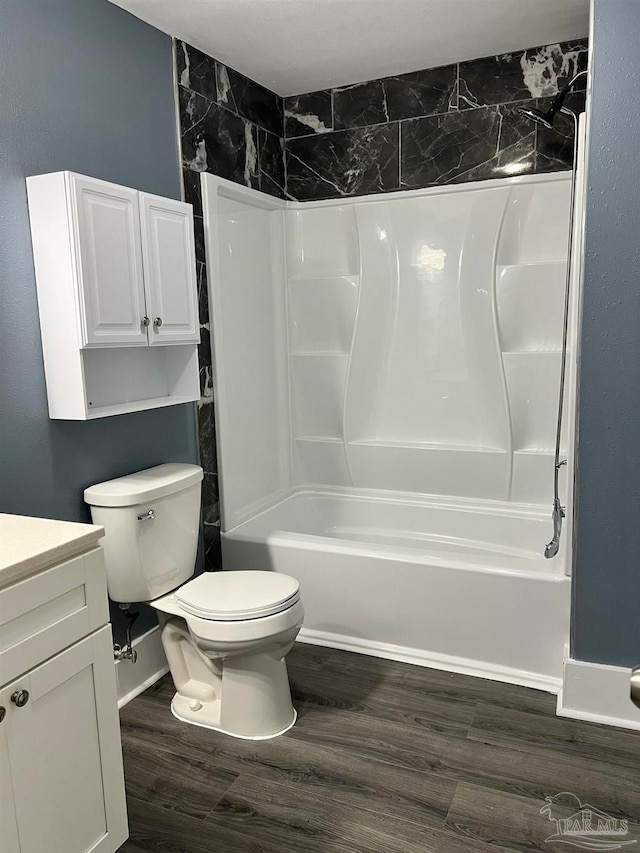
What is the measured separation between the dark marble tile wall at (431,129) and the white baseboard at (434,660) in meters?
2.13

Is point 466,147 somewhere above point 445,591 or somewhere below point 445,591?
above

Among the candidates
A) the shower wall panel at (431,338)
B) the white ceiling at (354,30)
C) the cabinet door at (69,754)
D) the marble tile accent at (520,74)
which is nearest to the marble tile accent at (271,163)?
the shower wall panel at (431,338)

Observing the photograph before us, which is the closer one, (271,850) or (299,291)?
(271,850)

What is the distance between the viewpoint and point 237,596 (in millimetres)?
2291

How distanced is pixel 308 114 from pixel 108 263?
175 centimetres

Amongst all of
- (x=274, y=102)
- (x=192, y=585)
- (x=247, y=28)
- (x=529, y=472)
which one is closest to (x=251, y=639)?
(x=192, y=585)

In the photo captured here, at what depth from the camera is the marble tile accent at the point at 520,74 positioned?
9.46 ft

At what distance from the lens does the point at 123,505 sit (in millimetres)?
2271

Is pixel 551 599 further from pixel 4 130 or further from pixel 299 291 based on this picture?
pixel 4 130

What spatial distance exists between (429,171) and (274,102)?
2.83 feet

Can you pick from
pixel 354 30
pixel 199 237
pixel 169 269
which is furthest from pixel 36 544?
pixel 354 30

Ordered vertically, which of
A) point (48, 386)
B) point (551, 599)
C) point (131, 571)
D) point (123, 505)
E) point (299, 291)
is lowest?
point (551, 599)

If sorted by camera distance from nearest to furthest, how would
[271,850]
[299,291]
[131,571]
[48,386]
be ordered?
[271,850], [48,386], [131,571], [299,291]

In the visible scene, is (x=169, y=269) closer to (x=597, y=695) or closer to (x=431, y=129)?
(x=431, y=129)
